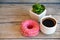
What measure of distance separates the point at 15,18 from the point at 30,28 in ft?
0.37

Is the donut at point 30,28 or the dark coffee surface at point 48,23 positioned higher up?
the dark coffee surface at point 48,23

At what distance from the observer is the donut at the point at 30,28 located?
0.80m

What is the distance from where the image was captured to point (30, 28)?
2.76 feet

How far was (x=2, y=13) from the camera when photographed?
3.04 ft

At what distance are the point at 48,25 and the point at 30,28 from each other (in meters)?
0.10

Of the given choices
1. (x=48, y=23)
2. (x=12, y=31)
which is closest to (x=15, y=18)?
(x=12, y=31)

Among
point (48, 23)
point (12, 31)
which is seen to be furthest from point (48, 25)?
point (12, 31)

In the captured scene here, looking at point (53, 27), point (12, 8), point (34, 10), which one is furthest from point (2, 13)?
point (53, 27)

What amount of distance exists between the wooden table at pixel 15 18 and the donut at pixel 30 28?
3cm

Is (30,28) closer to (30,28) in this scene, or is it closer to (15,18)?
(30,28)

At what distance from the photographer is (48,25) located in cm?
81

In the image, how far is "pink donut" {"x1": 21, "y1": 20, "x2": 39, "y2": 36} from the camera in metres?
0.80

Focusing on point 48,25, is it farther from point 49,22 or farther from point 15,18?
point 15,18

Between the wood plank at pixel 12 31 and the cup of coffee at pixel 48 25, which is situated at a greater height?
the cup of coffee at pixel 48 25
